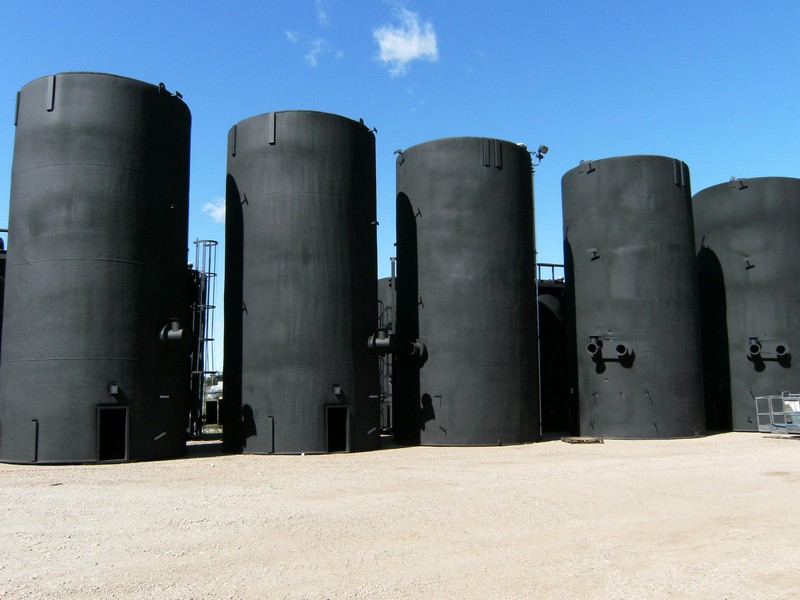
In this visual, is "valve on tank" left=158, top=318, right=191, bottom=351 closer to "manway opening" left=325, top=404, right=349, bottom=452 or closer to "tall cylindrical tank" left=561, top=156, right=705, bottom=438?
"manway opening" left=325, top=404, right=349, bottom=452

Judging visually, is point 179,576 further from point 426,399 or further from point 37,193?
point 426,399

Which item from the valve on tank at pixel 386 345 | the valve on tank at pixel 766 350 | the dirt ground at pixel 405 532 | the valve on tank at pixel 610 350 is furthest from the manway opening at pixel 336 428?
the valve on tank at pixel 766 350

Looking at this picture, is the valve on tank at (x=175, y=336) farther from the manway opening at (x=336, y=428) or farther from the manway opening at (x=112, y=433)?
the manway opening at (x=336, y=428)

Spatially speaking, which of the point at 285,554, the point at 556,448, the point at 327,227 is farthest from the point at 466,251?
the point at 285,554

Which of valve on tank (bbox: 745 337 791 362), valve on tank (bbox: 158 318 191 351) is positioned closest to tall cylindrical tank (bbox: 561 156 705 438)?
valve on tank (bbox: 745 337 791 362)

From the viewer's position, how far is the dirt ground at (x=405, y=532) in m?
7.20

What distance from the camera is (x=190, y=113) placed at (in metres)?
21.5

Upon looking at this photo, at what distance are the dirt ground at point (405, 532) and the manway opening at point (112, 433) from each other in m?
1.72

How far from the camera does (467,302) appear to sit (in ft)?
74.7

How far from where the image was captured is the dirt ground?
7199 mm

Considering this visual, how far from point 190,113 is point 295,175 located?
11.7 ft

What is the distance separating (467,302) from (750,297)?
11781 millimetres

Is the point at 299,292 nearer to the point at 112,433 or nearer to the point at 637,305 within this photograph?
the point at 112,433

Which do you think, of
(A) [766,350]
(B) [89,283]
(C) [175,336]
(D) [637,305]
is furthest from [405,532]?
(A) [766,350]
